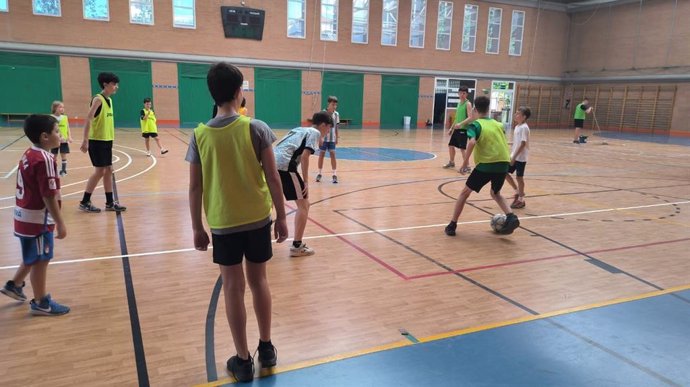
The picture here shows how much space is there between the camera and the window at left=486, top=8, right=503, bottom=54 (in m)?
30.1

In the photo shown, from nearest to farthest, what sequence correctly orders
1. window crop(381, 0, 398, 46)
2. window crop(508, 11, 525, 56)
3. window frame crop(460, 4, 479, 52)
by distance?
window crop(381, 0, 398, 46)
window frame crop(460, 4, 479, 52)
window crop(508, 11, 525, 56)

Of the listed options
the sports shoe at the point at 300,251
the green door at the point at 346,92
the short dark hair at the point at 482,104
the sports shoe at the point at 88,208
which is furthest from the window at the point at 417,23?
the sports shoe at the point at 300,251

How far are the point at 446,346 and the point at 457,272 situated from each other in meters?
→ 1.63

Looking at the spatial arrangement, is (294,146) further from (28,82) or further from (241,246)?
(28,82)

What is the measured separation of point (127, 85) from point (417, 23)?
16.0 metres

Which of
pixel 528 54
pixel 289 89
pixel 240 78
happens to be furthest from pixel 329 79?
pixel 240 78

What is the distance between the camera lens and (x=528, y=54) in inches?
1250

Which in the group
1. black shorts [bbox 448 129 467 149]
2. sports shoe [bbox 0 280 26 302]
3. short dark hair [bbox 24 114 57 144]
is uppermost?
short dark hair [bbox 24 114 57 144]

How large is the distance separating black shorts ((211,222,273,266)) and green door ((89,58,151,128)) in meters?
22.8

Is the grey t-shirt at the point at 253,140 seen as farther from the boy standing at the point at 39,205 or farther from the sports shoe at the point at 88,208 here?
the sports shoe at the point at 88,208

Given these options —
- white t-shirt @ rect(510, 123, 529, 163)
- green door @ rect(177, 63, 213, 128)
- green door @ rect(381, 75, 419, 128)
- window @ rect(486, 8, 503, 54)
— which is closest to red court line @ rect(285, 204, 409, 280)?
white t-shirt @ rect(510, 123, 529, 163)

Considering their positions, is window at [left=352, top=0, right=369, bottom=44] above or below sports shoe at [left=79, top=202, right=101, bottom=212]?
above

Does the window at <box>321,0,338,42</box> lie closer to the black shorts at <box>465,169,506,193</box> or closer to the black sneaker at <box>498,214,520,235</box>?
the black shorts at <box>465,169,506,193</box>

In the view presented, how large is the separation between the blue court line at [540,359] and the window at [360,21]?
2519 cm
